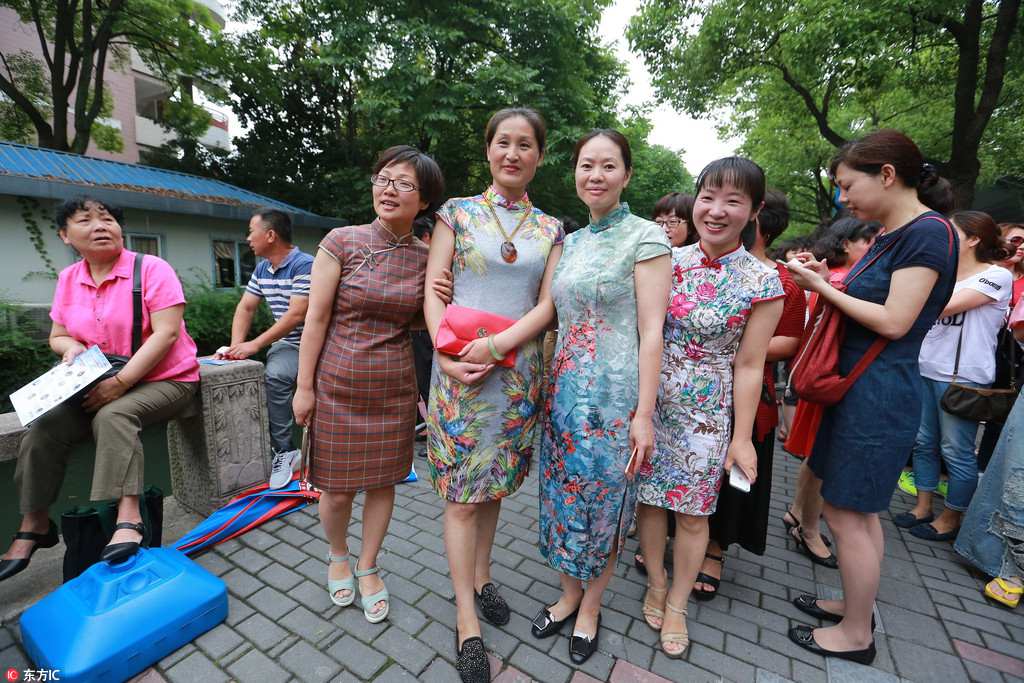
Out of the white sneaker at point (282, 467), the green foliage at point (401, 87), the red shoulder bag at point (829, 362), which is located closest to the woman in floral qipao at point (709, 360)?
the red shoulder bag at point (829, 362)

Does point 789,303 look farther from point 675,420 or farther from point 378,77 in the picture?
point 378,77

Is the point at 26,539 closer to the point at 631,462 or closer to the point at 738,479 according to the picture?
the point at 631,462

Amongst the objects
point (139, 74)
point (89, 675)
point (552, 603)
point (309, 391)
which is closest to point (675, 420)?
point (552, 603)

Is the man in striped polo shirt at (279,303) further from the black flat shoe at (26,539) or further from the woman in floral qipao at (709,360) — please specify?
the woman in floral qipao at (709,360)

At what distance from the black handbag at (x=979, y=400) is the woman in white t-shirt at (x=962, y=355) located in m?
0.06

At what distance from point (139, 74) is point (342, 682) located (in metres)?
27.0

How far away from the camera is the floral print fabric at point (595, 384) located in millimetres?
1847

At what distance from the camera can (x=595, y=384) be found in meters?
1.88

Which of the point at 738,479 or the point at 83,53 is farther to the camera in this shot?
the point at 83,53

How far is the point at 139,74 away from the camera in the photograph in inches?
794

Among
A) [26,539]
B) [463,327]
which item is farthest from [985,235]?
[26,539]

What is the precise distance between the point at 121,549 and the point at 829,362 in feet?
10.8

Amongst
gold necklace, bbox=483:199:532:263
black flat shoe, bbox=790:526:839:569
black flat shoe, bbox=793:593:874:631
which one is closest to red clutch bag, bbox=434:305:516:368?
gold necklace, bbox=483:199:532:263

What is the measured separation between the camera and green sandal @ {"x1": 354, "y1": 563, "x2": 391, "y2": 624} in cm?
229
